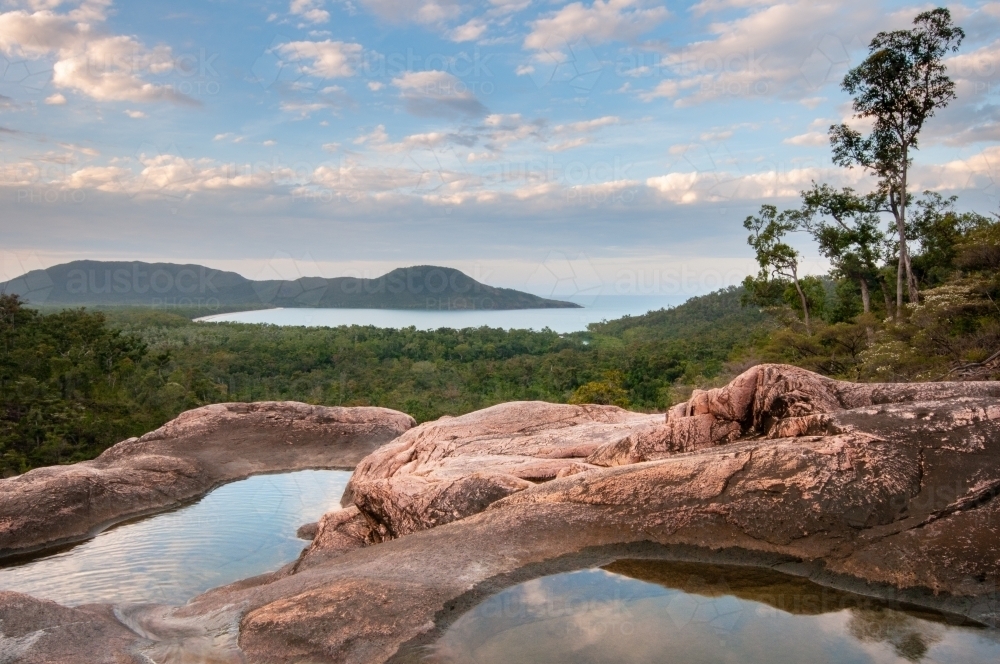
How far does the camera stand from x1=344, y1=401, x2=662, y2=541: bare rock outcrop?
8938mm

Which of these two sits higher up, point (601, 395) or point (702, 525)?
point (702, 525)

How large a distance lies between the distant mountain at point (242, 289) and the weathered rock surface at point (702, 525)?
278 ft

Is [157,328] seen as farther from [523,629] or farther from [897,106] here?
[523,629]

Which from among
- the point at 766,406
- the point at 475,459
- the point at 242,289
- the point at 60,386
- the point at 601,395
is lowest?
the point at 601,395

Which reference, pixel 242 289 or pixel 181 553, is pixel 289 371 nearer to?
pixel 181 553

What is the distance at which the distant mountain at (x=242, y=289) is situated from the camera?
97.4 meters

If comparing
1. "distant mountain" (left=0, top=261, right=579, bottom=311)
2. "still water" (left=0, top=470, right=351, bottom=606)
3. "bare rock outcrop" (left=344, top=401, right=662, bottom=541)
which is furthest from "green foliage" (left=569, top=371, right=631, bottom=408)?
"distant mountain" (left=0, top=261, right=579, bottom=311)

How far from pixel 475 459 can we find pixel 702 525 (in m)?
3.96

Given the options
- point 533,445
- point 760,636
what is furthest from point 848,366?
point 760,636

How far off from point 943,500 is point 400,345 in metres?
50.2

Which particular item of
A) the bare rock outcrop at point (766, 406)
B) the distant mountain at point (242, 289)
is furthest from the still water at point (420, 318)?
the bare rock outcrop at point (766, 406)

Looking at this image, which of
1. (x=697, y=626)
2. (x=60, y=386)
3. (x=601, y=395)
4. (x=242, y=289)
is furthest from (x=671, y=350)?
(x=242, y=289)

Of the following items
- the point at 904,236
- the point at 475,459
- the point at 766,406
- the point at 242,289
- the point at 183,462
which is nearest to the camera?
the point at 766,406

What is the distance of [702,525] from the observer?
7.68m
